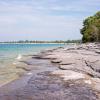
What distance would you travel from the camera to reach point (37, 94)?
1026 cm

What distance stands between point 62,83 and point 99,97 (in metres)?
2.91

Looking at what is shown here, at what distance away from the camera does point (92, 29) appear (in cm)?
8600

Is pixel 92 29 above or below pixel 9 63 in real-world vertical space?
above

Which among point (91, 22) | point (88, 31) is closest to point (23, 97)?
point (88, 31)

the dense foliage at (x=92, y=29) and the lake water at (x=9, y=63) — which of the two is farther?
the dense foliage at (x=92, y=29)

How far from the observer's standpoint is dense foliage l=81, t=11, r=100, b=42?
285ft

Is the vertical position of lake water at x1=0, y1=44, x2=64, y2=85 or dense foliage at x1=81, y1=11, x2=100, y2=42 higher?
dense foliage at x1=81, y1=11, x2=100, y2=42

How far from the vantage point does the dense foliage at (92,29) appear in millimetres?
86869

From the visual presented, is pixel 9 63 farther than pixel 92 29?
No

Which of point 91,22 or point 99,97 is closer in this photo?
point 99,97

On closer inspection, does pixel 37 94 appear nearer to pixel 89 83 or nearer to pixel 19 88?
pixel 19 88

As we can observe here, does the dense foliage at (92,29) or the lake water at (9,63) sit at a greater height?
the dense foliage at (92,29)

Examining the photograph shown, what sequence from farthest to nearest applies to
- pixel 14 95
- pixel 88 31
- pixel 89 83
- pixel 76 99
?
pixel 88 31 < pixel 89 83 < pixel 14 95 < pixel 76 99

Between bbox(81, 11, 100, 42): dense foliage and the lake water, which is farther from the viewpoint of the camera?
bbox(81, 11, 100, 42): dense foliage
